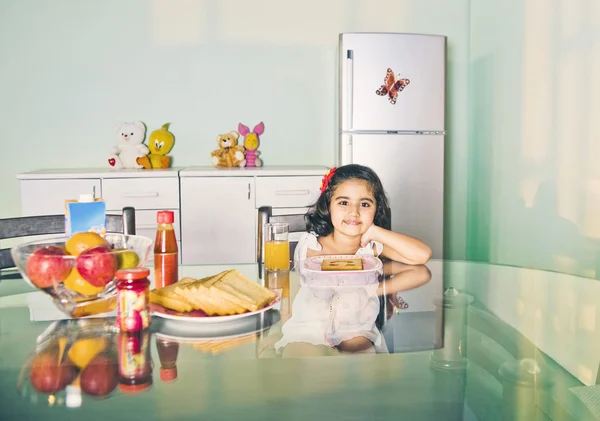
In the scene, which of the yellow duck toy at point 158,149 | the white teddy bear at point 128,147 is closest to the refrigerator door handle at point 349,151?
the yellow duck toy at point 158,149

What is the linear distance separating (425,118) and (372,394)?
2.60m

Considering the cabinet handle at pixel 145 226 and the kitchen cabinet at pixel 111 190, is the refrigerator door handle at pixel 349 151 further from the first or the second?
the cabinet handle at pixel 145 226

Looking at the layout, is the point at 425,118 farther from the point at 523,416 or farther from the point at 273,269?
the point at 523,416

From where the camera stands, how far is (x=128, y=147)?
3.57m


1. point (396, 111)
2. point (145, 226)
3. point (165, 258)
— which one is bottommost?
point (145, 226)

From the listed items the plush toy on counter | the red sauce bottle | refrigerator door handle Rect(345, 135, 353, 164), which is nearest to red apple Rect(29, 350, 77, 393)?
the red sauce bottle

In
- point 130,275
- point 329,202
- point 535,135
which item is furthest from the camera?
point 535,135

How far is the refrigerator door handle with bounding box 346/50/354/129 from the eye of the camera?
3273 millimetres

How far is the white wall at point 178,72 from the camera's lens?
3.59 meters

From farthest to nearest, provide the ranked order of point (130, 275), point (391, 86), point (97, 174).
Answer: point (391, 86), point (97, 174), point (130, 275)

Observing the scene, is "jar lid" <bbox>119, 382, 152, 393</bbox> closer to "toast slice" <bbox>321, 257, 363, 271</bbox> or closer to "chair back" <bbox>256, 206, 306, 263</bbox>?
"toast slice" <bbox>321, 257, 363, 271</bbox>

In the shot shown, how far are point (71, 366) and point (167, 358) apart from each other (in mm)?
136

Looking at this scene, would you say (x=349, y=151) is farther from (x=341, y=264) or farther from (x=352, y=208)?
(x=341, y=264)

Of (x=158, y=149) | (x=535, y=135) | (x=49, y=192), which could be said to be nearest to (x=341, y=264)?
(x=535, y=135)
